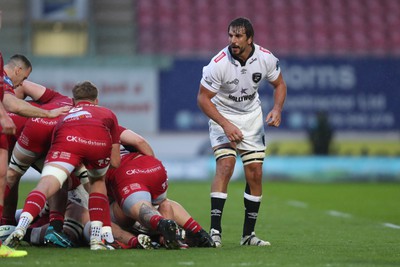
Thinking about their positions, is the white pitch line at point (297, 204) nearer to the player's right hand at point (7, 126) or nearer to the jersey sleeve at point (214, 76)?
the jersey sleeve at point (214, 76)

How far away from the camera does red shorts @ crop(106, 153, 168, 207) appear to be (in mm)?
8266

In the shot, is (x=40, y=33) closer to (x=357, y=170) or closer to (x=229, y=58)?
(x=357, y=170)

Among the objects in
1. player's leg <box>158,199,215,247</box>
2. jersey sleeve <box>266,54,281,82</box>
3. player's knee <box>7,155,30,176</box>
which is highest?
jersey sleeve <box>266,54,281,82</box>

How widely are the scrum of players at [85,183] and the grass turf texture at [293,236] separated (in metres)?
0.26

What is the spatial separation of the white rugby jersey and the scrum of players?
0.90m

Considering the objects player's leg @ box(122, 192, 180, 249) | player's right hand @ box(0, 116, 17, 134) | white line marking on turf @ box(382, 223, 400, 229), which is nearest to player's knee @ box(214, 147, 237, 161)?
player's leg @ box(122, 192, 180, 249)

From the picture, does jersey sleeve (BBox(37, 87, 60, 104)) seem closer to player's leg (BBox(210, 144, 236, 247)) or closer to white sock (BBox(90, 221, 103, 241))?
player's leg (BBox(210, 144, 236, 247))

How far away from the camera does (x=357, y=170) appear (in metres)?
23.1

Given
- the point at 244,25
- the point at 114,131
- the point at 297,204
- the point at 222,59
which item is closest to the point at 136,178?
the point at 114,131

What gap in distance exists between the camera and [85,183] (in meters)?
8.44

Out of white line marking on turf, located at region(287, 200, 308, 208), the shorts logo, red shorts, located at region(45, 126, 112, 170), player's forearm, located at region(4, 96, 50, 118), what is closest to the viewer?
player's forearm, located at region(4, 96, 50, 118)

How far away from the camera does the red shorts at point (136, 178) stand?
8266mm

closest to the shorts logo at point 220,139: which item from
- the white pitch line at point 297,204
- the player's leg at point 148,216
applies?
the player's leg at point 148,216

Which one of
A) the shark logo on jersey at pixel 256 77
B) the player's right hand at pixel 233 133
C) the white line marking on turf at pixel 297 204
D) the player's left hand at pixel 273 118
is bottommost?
the white line marking on turf at pixel 297 204
